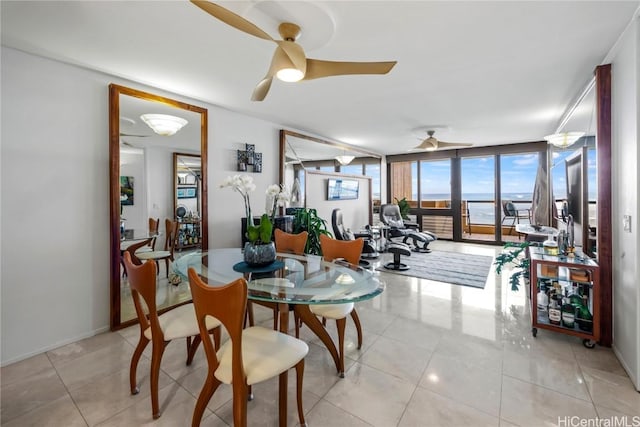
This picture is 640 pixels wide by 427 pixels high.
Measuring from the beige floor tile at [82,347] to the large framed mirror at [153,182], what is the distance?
143 mm

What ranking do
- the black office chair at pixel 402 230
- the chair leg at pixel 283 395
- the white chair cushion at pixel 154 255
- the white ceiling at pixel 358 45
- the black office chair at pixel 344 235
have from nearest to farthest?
the chair leg at pixel 283 395 < the white ceiling at pixel 358 45 < the white chair cushion at pixel 154 255 < the black office chair at pixel 344 235 < the black office chair at pixel 402 230

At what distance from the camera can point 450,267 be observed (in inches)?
186

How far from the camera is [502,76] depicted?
2.72 metres

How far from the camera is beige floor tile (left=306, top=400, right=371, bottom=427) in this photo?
153 cm

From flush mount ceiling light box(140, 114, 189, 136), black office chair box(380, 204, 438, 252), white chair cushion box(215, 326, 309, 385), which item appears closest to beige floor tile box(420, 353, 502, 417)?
white chair cushion box(215, 326, 309, 385)

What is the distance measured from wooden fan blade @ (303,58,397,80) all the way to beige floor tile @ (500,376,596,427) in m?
2.21

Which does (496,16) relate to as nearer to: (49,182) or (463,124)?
(463,124)

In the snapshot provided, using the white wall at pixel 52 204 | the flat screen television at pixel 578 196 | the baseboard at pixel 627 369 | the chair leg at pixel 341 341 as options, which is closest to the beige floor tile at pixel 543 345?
the baseboard at pixel 627 369

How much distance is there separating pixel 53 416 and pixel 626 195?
3.91 meters

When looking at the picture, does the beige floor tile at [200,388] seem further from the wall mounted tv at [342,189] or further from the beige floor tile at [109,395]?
the wall mounted tv at [342,189]

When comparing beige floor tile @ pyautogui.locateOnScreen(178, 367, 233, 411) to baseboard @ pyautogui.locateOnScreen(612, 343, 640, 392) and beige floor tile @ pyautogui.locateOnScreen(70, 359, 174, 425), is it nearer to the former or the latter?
beige floor tile @ pyautogui.locateOnScreen(70, 359, 174, 425)

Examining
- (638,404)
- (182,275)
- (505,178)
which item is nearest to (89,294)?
(182,275)

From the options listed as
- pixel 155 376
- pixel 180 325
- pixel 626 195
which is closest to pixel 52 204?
pixel 180 325

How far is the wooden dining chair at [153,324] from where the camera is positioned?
5.12ft
